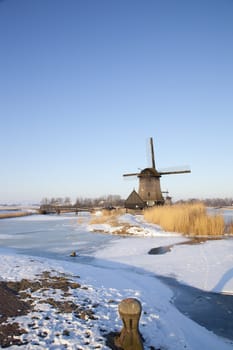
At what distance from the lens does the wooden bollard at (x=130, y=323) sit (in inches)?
114

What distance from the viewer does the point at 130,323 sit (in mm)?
2973

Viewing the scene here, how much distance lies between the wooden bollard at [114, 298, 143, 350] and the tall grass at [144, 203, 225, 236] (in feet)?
42.9

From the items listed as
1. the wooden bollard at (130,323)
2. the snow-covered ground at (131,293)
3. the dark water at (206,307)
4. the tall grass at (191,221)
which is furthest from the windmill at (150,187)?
the wooden bollard at (130,323)

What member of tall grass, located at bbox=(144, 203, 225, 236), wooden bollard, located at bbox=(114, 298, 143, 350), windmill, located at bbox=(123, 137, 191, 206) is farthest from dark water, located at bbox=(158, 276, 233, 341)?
windmill, located at bbox=(123, 137, 191, 206)

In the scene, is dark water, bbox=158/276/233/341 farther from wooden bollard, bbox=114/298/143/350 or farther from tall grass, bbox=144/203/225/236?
tall grass, bbox=144/203/225/236

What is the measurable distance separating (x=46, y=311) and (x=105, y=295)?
53.0 inches

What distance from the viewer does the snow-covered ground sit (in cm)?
351

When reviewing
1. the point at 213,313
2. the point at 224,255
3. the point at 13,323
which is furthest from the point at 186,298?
the point at 224,255

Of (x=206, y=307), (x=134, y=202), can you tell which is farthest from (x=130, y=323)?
(x=134, y=202)

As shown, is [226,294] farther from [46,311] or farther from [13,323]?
[13,323]

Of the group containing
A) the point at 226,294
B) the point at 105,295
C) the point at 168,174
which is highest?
the point at 168,174

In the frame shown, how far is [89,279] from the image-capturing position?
6.19m

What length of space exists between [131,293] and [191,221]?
38.7 ft

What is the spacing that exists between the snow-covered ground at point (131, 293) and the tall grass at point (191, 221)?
4.14 m
